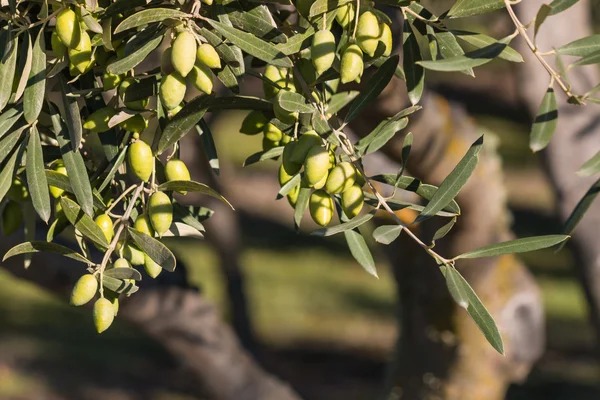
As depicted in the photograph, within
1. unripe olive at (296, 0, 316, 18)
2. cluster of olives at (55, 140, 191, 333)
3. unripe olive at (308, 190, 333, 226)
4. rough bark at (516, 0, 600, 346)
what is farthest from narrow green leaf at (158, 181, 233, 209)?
rough bark at (516, 0, 600, 346)

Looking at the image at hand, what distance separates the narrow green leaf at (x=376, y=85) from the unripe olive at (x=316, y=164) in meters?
0.14

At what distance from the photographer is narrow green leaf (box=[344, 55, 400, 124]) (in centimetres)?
109

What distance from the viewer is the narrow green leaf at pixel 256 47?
0.96m

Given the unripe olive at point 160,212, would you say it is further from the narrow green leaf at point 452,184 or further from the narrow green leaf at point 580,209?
the narrow green leaf at point 580,209

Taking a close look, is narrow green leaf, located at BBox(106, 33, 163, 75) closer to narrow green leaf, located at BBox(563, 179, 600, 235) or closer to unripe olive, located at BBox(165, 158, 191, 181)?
unripe olive, located at BBox(165, 158, 191, 181)

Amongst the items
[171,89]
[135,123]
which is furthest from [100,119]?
[171,89]

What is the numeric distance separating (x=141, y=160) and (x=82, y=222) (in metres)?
0.11

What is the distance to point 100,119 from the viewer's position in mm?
1049

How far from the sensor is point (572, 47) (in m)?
0.99

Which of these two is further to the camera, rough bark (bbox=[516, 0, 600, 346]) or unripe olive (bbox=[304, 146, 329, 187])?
rough bark (bbox=[516, 0, 600, 346])

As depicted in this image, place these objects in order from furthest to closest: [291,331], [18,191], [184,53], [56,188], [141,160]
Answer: [291,331], [18,191], [56,188], [141,160], [184,53]

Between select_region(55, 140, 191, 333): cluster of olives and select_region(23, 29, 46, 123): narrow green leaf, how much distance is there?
12 cm

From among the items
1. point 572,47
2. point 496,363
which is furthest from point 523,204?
point 572,47

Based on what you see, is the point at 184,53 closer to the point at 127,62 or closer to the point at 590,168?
the point at 127,62
